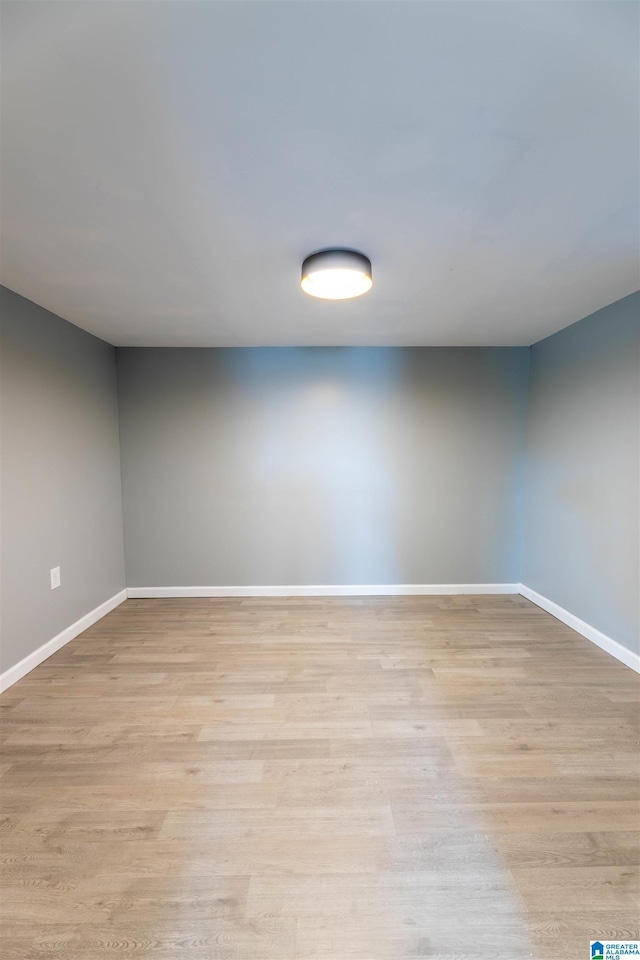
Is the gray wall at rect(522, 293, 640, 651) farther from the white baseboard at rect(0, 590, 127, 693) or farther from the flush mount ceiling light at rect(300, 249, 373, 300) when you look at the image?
the white baseboard at rect(0, 590, 127, 693)

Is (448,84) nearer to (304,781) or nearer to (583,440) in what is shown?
(304,781)

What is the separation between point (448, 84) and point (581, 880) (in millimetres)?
A: 2298

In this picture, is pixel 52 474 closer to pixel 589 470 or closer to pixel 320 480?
pixel 320 480

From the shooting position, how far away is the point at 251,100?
100cm

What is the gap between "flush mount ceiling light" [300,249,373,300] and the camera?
1733 millimetres

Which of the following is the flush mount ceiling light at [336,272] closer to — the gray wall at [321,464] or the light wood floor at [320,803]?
the gray wall at [321,464]

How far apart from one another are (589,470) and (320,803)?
261cm

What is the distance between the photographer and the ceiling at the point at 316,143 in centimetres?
84

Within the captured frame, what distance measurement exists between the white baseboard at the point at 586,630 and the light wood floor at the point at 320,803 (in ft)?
0.29

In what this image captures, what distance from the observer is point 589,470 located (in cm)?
270
